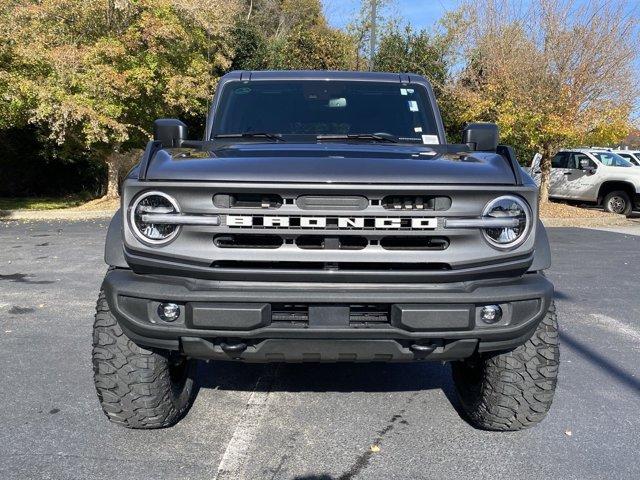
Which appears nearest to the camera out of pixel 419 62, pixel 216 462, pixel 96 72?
pixel 216 462

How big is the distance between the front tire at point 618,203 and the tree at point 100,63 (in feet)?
35.5

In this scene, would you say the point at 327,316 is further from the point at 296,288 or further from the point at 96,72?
the point at 96,72

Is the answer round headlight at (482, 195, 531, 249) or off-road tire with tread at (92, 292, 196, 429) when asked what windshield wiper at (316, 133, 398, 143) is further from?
off-road tire with tread at (92, 292, 196, 429)

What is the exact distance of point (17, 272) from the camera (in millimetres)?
7770

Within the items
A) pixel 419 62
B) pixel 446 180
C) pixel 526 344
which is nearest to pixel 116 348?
pixel 446 180

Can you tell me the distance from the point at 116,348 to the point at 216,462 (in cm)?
73

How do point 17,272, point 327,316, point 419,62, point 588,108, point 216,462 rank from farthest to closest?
point 419,62, point 588,108, point 17,272, point 216,462, point 327,316

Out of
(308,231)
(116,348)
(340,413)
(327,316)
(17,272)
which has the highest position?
(308,231)

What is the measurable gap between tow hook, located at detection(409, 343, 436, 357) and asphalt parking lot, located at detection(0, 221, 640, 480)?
0.61 m

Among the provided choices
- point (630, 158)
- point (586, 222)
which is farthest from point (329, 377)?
point (630, 158)

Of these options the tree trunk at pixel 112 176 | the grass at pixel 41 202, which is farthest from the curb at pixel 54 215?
the grass at pixel 41 202

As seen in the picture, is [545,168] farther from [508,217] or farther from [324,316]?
[324,316]

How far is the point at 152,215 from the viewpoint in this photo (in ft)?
8.81

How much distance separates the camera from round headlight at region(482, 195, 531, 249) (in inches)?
108
